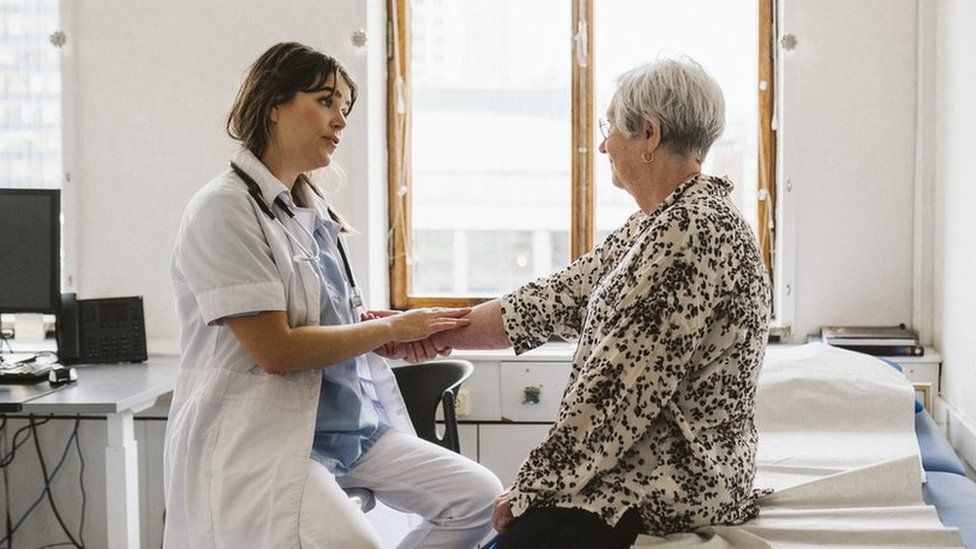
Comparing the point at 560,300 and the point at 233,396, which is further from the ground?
the point at 560,300

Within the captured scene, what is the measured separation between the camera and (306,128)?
2078 mm

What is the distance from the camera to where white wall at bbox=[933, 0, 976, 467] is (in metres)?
2.67

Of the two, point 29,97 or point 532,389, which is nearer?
point 532,389

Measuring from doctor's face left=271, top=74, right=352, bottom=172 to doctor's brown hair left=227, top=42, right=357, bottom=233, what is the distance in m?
0.01

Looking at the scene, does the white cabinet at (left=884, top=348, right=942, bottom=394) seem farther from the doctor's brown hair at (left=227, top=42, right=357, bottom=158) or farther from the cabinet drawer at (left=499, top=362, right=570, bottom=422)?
the doctor's brown hair at (left=227, top=42, right=357, bottom=158)

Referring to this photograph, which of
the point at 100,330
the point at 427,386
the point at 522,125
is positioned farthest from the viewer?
the point at 522,125

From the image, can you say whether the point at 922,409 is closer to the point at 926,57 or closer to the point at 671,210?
the point at 926,57

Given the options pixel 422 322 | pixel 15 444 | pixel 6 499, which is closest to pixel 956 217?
pixel 422 322

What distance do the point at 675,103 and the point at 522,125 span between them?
5.86ft

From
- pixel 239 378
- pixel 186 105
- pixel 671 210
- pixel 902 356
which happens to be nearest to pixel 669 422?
pixel 671 210

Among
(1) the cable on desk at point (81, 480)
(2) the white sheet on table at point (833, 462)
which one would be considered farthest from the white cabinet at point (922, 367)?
(1) the cable on desk at point (81, 480)

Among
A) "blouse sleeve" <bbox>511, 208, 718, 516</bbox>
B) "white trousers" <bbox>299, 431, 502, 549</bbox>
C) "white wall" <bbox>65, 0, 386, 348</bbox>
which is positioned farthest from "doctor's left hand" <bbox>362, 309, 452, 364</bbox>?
"white wall" <bbox>65, 0, 386, 348</bbox>

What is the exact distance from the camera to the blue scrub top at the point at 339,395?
80.6 inches

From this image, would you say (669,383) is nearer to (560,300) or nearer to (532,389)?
(560,300)
